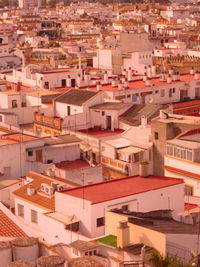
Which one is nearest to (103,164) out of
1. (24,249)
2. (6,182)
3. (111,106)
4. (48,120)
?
(111,106)

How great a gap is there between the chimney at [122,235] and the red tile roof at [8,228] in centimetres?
425

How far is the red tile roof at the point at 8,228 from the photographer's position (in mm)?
17297

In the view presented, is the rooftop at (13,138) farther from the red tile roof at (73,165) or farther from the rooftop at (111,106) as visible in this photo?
the rooftop at (111,106)

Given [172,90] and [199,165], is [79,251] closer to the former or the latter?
[199,165]

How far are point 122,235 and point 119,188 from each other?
4.00 m

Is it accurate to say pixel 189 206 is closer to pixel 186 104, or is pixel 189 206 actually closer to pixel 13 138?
pixel 13 138

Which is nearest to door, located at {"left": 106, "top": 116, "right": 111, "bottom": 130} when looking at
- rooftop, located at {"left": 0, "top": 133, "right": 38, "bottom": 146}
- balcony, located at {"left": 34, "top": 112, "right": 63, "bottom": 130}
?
balcony, located at {"left": 34, "top": 112, "right": 63, "bottom": 130}

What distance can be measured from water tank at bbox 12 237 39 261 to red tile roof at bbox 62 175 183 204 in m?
3.02

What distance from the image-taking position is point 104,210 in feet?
54.4

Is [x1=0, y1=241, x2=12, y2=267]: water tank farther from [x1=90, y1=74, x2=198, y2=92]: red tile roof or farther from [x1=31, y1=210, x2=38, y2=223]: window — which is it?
[x1=90, y1=74, x2=198, y2=92]: red tile roof

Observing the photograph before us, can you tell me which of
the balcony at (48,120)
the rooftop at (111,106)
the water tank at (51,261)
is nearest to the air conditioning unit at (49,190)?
the water tank at (51,261)

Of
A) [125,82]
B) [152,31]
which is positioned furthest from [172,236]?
[152,31]

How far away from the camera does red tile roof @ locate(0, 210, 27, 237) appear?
1730cm

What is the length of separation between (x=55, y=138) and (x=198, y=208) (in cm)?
919
